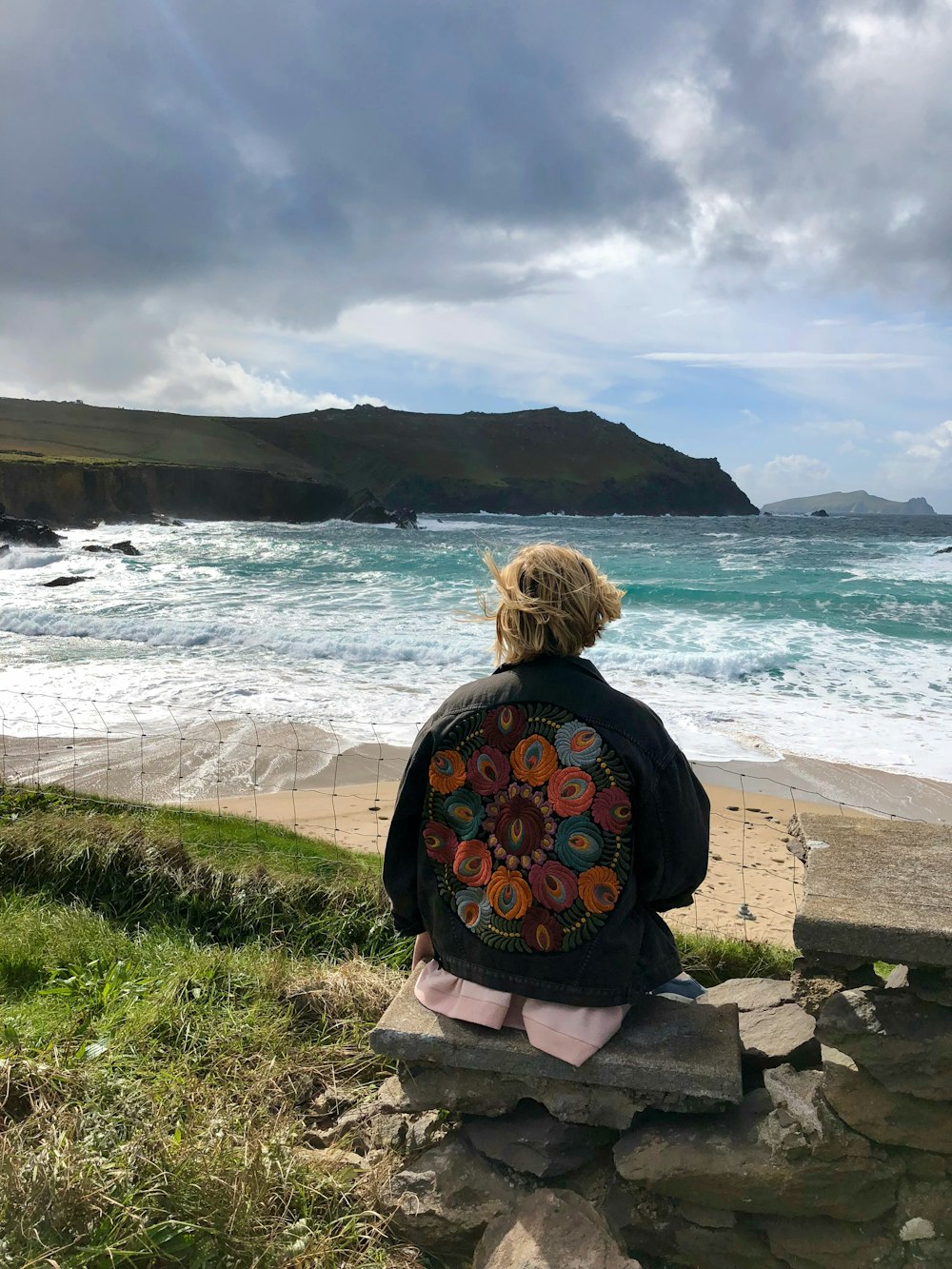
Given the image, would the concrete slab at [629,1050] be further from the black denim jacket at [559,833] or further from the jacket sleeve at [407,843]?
the jacket sleeve at [407,843]

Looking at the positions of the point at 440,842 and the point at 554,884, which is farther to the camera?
the point at 440,842

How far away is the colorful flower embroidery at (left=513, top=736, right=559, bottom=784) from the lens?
2410 mm

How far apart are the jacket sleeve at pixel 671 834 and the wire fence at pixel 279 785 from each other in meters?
2.82

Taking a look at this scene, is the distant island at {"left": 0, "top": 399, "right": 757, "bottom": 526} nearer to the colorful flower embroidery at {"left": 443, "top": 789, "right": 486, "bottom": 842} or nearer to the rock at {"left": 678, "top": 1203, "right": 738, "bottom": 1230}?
the colorful flower embroidery at {"left": 443, "top": 789, "right": 486, "bottom": 842}

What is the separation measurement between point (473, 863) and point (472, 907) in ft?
0.41

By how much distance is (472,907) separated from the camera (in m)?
2.48

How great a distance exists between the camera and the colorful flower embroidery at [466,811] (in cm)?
248

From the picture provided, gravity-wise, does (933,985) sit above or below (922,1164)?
above

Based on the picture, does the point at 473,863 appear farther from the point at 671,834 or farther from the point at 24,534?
the point at 24,534

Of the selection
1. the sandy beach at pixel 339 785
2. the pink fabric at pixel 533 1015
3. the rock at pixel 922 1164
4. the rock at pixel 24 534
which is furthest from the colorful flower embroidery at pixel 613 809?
the rock at pixel 24 534

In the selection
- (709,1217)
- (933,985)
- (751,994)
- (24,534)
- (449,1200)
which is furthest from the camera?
(24,534)

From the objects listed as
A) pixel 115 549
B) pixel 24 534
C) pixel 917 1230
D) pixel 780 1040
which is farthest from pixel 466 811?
pixel 24 534

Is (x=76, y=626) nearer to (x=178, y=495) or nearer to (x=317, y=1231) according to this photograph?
(x=317, y=1231)

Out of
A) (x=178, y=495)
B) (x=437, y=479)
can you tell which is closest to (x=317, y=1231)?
(x=178, y=495)
